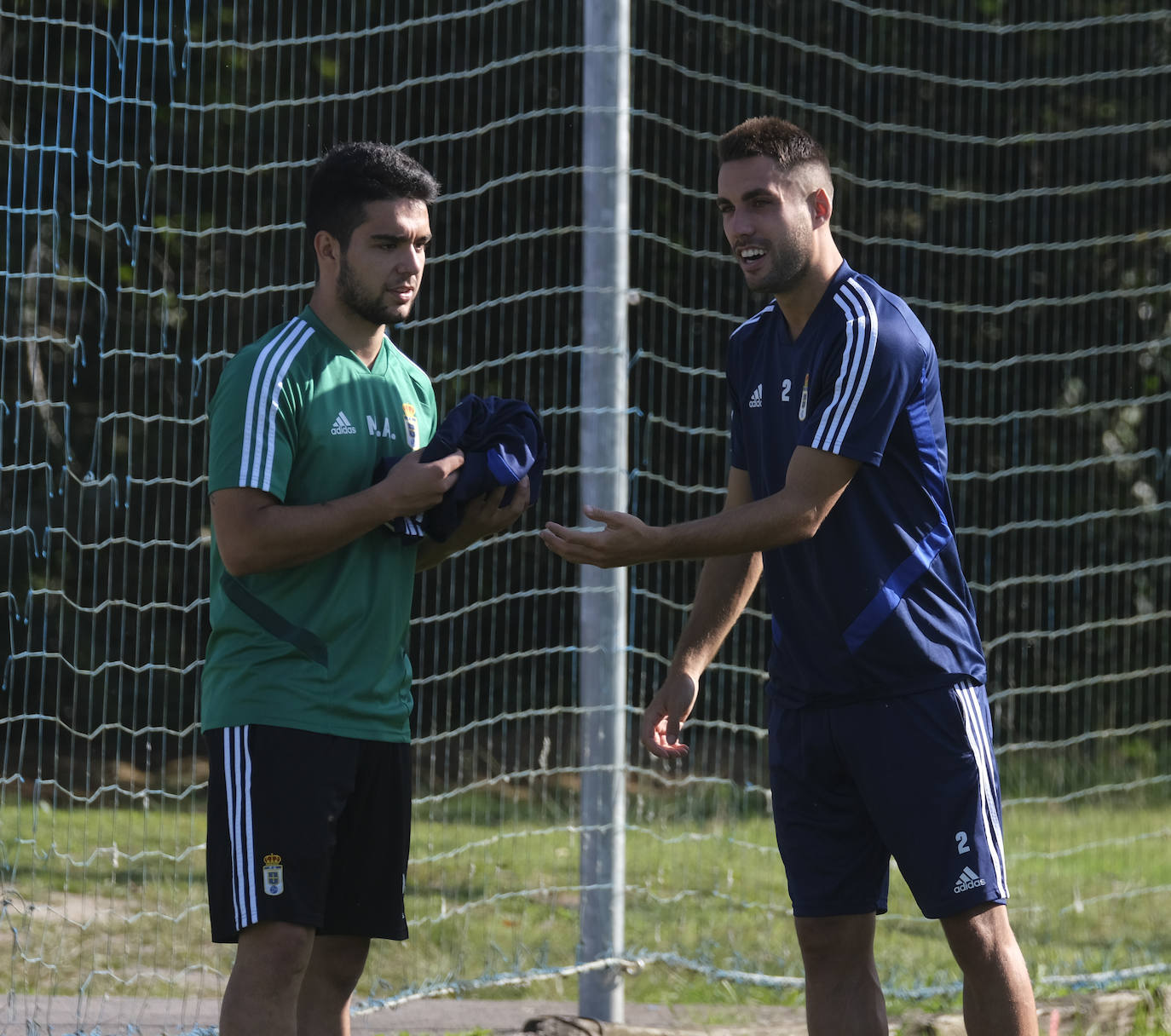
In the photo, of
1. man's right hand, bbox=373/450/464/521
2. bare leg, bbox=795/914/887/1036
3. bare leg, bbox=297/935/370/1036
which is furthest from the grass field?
man's right hand, bbox=373/450/464/521

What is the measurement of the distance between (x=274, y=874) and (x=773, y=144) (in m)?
1.83

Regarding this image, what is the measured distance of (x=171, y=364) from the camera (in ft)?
18.6

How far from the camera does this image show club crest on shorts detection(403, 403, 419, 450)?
10.9 ft

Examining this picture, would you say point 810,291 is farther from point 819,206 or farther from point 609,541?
point 609,541

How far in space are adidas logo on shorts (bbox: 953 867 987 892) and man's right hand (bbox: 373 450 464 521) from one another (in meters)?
1.29

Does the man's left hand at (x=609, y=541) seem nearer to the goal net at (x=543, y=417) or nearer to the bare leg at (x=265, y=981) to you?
the bare leg at (x=265, y=981)

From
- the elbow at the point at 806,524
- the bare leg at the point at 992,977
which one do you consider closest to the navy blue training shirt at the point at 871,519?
the elbow at the point at 806,524

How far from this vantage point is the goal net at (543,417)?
5152mm

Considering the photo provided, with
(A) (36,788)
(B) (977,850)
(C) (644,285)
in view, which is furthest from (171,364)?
(B) (977,850)

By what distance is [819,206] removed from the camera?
3.47m

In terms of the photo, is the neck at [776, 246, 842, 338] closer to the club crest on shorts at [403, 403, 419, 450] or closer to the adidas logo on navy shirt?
the club crest on shorts at [403, 403, 419, 450]

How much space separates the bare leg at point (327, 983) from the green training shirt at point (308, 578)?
1.47ft

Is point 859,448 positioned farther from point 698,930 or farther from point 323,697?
point 698,930

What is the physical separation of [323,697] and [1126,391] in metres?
5.44
